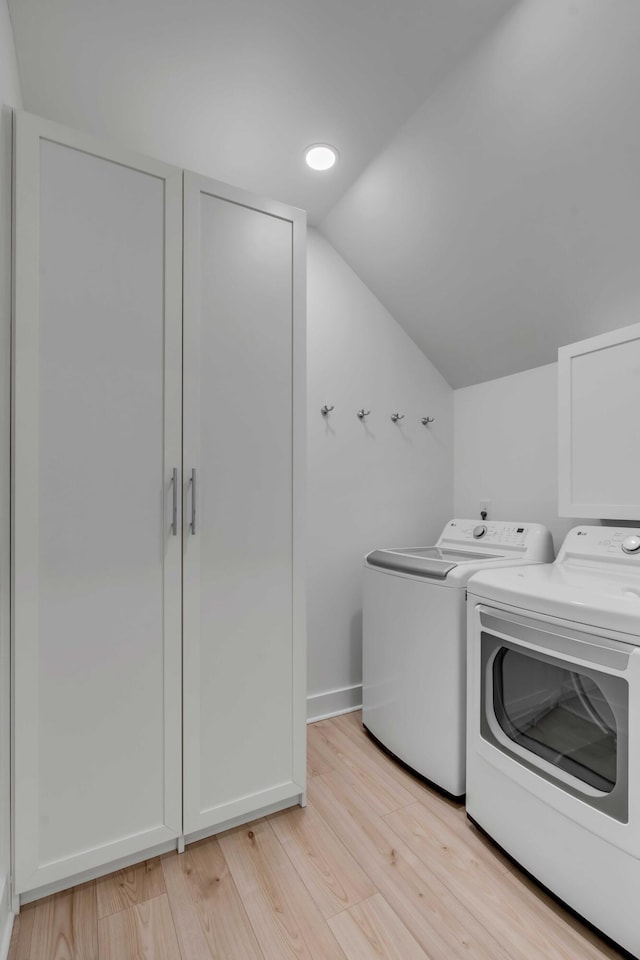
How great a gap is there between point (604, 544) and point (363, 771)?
1.34 meters

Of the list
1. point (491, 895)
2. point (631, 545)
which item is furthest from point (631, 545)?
point (491, 895)

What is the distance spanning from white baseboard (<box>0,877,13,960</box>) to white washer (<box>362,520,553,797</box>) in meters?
1.37

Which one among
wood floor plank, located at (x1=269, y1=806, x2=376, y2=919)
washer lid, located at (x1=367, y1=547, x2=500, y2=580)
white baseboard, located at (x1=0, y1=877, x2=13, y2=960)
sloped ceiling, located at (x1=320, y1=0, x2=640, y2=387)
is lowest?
wood floor plank, located at (x1=269, y1=806, x2=376, y2=919)

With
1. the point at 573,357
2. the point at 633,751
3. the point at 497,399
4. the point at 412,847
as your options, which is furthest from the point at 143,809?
the point at 497,399

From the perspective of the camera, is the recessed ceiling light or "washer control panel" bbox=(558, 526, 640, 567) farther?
the recessed ceiling light

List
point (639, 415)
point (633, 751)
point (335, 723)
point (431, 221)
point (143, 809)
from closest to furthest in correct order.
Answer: point (633, 751), point (143, 809), point (639, 415), point (431, 221), point (335, 723)

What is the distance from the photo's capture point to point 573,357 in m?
1.86

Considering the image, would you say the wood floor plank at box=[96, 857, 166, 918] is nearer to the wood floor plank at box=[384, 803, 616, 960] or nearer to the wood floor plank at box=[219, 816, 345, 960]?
the wood floor plank at box=[219, 816, 345, 960]

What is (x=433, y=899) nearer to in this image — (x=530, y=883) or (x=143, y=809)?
(x=530, y=883)

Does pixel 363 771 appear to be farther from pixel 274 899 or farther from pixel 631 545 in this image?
pixel 631 545

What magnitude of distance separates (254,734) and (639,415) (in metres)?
1.74

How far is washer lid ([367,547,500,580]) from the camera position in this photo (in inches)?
71.7

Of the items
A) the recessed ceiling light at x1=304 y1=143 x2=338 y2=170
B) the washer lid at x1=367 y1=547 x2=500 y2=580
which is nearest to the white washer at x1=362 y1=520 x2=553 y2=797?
the washer lid at x1=367 y1=547 x2=500 y2=580

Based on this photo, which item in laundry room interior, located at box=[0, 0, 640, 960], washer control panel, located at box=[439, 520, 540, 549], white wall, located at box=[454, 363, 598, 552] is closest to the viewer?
laundry room interior, located at box=[0, 0, 640, 960]
